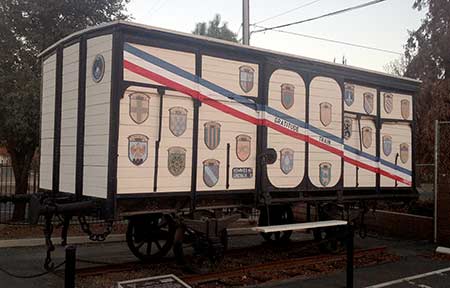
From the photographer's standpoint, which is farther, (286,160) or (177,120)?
(286,160)

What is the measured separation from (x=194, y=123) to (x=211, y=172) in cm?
85

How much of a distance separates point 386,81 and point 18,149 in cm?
910

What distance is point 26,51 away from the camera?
40.6 ft

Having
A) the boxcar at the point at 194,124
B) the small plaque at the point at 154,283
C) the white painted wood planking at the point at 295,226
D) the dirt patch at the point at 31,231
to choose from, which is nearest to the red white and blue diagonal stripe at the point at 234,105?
the boxcar at the point at 194,124

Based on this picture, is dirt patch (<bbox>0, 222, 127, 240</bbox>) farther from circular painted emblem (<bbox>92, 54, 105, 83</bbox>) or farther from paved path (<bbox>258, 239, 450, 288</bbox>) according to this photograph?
paved path (<bbox>258, 239, 450, 288</bbox>)

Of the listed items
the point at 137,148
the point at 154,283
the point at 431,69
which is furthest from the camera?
the point at 431,69

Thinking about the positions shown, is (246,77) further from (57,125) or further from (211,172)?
(57,125)

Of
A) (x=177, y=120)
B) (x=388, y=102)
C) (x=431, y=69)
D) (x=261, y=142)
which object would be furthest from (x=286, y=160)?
(x=431, y=69)

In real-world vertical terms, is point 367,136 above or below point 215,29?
below

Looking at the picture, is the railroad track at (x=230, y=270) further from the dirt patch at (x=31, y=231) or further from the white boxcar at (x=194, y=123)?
the dirt patch at (x=31, y=231)

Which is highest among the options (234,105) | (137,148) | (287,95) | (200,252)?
(287,95)

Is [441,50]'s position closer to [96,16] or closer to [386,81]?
[386,81]

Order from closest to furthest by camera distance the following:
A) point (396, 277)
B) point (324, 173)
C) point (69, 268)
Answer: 1. point (69, 268)
2. point (396, 277)
3. point (324, 173)

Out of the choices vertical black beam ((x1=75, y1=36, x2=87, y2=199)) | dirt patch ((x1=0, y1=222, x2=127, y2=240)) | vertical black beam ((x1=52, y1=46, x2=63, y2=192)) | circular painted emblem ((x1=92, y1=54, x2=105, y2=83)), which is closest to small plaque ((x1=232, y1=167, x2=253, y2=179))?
vertical black beam ((x1=75, y1=36, x2=87, y2=199))
